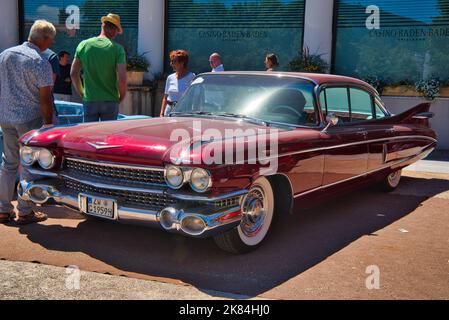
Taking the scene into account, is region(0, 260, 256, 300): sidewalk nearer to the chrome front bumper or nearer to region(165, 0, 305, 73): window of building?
the chrome front bumper

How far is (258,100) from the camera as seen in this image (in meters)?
5.12

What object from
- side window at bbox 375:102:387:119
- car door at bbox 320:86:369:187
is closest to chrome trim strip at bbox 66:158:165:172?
car door at bbox 320:86:369:187

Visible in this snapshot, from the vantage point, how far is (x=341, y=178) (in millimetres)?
5391

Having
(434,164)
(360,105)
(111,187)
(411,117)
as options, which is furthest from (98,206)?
(434,164)

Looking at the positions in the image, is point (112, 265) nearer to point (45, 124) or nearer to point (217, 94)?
point (45, 124)

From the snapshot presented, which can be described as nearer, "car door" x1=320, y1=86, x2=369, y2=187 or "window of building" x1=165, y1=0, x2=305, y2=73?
"car door" x1=320, y1=86, x2=369, y2=187

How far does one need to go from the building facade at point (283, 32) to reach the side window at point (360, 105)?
15.8 ft

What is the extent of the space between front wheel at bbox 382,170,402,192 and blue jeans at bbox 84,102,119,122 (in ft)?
11.6

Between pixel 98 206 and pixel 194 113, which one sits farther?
pixel 194 113

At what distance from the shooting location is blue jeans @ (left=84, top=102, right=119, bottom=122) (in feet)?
19.8

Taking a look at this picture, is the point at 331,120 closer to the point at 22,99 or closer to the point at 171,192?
the point at 171,192

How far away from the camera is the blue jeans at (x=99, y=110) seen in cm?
602

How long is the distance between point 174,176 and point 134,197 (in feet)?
1.44
